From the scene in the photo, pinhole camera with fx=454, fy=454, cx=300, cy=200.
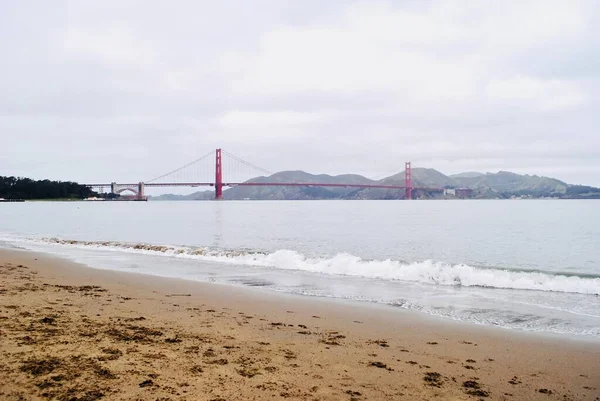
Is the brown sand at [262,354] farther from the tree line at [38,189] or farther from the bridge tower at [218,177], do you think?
the tree line at [38,189]

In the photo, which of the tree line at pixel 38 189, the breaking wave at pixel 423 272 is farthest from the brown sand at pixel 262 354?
the tree line at pixel 38 189

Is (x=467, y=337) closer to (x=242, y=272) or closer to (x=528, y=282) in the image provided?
(x=528, y=282)

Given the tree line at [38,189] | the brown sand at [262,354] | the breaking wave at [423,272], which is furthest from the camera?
the tree line at [38,189]

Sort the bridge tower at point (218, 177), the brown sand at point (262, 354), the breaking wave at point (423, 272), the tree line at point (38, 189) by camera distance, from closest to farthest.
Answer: the brown sand at point (262, 354) → the breaking wave at point (423, 272) → the bridge tower at point (218, 177) → the tree line at point (38, 189)

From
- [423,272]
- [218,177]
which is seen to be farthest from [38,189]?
[423,272]

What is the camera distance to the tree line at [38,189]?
119 metres

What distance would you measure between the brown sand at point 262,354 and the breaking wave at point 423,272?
4.09 m

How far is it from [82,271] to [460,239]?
19444 millimetres

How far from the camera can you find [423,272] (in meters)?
11.4

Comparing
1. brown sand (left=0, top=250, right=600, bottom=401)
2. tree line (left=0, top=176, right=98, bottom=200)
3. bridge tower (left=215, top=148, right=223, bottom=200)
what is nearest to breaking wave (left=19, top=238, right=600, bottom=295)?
brown sand (left=0, top=250, right=600, bottom=401)

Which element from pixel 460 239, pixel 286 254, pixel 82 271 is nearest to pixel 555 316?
pixel 286 254

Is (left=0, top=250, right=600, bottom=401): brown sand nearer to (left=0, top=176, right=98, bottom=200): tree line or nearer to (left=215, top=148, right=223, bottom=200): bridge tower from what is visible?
(left=215, top=148, right=223, bottom=200): bridge tower

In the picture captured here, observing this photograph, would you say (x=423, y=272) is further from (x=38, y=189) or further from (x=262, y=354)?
(x=38, y=189)

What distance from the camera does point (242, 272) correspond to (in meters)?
12.2
